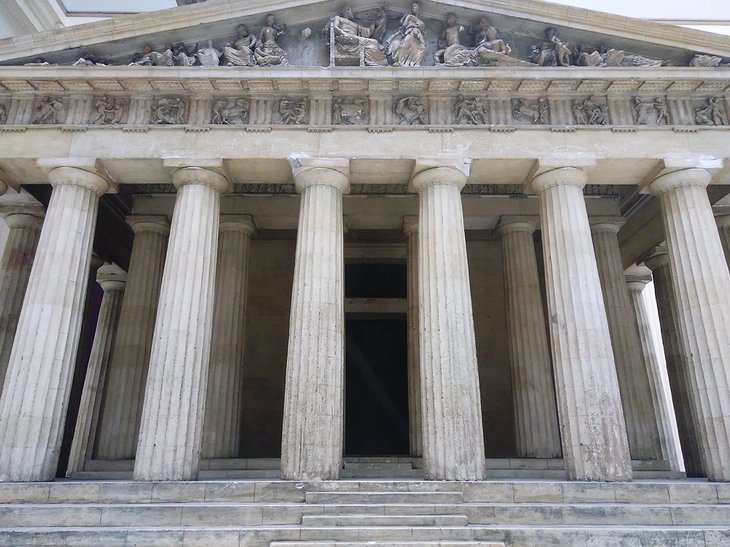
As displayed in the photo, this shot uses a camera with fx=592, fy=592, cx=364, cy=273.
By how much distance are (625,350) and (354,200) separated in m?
9.85

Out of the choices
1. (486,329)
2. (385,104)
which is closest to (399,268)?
(486,329)

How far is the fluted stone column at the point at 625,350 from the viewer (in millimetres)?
17828

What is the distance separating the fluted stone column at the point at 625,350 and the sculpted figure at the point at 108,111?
1478cm

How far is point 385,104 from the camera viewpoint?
52.1 ft

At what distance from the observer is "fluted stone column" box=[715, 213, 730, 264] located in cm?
1873

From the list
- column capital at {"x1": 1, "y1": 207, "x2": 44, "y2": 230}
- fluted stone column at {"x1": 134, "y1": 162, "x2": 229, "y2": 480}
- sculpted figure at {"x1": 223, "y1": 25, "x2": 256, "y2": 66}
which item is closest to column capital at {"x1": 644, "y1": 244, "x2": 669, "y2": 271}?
sculpted figure at {"x1": 223, "y1": 25, "x2": 256, "y2": 66}

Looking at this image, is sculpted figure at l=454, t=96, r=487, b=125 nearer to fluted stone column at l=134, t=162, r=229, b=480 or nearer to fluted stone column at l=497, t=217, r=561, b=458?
fluted stone column at l=497, t=217, r=561, b=458

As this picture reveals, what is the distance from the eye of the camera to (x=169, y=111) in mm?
15859

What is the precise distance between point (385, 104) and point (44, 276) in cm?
959

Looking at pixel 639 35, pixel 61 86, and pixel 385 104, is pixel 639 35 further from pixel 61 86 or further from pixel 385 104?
pixel 61 86

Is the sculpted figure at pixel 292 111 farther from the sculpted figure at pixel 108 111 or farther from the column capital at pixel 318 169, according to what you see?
the sculpted figure at pixel 108 111

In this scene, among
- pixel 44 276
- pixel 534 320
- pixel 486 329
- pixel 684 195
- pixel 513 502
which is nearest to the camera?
pixel 513 502

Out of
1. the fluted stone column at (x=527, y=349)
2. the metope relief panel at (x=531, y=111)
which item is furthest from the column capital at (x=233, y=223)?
the metope relief panel at (x=531, y=111)

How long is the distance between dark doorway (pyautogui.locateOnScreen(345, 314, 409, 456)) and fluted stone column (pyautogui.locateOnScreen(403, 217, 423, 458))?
3.03m
